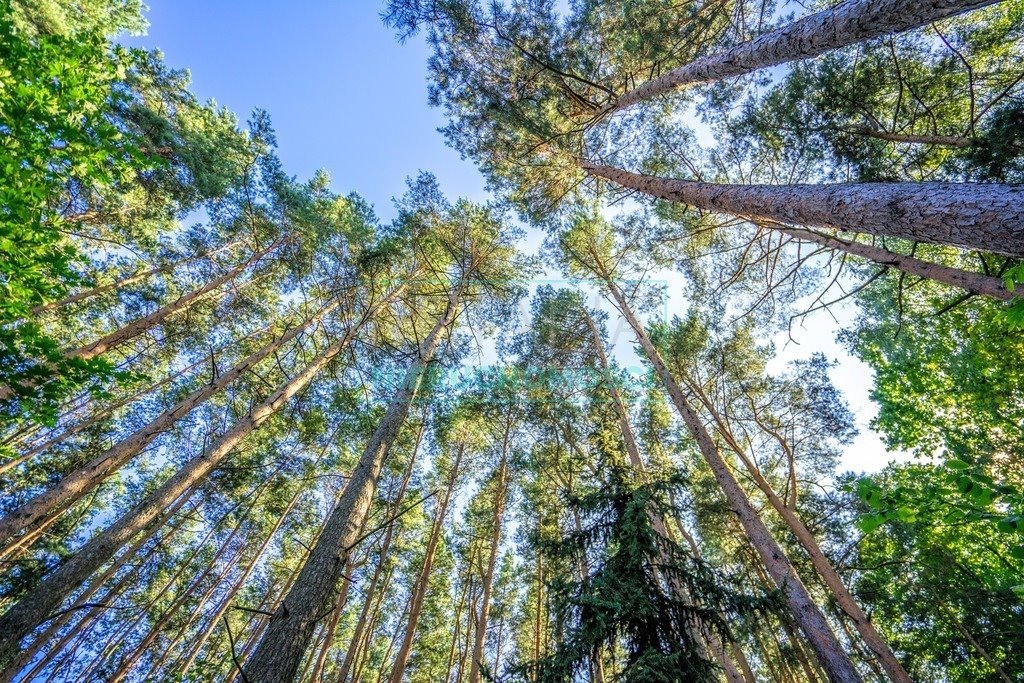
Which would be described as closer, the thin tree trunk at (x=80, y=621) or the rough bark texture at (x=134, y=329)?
the thin tree trunk at (x=80, y=621)

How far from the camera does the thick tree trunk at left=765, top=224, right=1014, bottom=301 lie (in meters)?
4.96

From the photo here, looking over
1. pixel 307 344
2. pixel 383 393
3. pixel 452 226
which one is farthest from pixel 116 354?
pixel 452 226

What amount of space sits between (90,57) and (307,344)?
9.29 metres

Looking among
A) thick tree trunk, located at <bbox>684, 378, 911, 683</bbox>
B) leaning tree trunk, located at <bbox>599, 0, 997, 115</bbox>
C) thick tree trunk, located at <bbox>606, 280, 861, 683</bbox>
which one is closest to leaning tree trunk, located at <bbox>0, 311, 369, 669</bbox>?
leaning tree trunk, located at <bbox>599, 0, 997, 115</bbox>

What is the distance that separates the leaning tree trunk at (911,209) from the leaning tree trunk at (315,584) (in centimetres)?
515

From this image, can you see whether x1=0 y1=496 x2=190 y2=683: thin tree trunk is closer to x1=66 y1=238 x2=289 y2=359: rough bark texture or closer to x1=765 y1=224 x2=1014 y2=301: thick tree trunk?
x1=66 y1=238 x2=289 y2=359: rough bark texture

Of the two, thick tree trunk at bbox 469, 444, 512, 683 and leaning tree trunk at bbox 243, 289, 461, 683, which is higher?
thick tree trunk at bbox 469, 444, 512, 683

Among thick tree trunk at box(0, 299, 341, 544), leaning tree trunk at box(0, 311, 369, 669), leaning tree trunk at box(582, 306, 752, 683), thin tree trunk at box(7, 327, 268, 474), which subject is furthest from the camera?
thin tree trunk at box(7, 327, 268, 474)

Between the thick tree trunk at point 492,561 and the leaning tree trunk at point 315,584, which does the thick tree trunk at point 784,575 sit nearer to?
the thick tree trunk at point 492,561

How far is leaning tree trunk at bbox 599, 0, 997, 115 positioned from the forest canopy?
4cm

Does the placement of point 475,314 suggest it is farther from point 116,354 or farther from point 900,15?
point 116,354

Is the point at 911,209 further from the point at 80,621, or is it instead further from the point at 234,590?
the point at 80,621

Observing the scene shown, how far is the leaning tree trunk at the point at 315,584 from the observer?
2.60 m

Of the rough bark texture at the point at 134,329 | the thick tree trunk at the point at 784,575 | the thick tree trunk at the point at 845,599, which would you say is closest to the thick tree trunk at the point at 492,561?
the thick tree trunk at the point at 784,575
